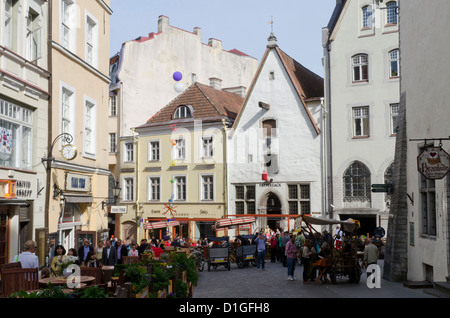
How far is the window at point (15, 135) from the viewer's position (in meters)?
15.5

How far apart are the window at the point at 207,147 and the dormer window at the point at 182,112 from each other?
246 cm

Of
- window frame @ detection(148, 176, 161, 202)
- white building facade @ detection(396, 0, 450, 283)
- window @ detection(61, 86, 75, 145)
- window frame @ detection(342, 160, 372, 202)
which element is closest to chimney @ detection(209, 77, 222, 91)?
window frame @ detection(148, 176, 161, 202)

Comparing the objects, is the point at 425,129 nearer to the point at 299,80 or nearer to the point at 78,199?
the point at 78,199

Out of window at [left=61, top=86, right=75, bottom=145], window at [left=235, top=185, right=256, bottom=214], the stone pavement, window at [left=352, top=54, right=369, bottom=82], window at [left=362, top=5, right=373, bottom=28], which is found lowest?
the stone pavement

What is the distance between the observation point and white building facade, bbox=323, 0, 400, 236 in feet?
112

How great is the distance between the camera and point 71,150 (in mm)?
18312

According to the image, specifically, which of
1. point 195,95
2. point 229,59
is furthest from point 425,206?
point 229,59

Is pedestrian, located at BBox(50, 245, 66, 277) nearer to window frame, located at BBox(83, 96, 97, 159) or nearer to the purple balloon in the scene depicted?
window frame, located at BBox(83, 96, 97, 159)

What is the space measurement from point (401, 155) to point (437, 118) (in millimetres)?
3826

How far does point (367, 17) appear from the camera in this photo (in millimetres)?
34906

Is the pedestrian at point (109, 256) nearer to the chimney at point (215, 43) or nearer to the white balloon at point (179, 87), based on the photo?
the white balloon at point (179, 87)

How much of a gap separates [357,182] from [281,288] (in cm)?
1825

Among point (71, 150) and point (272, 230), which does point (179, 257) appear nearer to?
point (71, 150)

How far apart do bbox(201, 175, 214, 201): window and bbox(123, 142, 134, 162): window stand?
6096 mm
